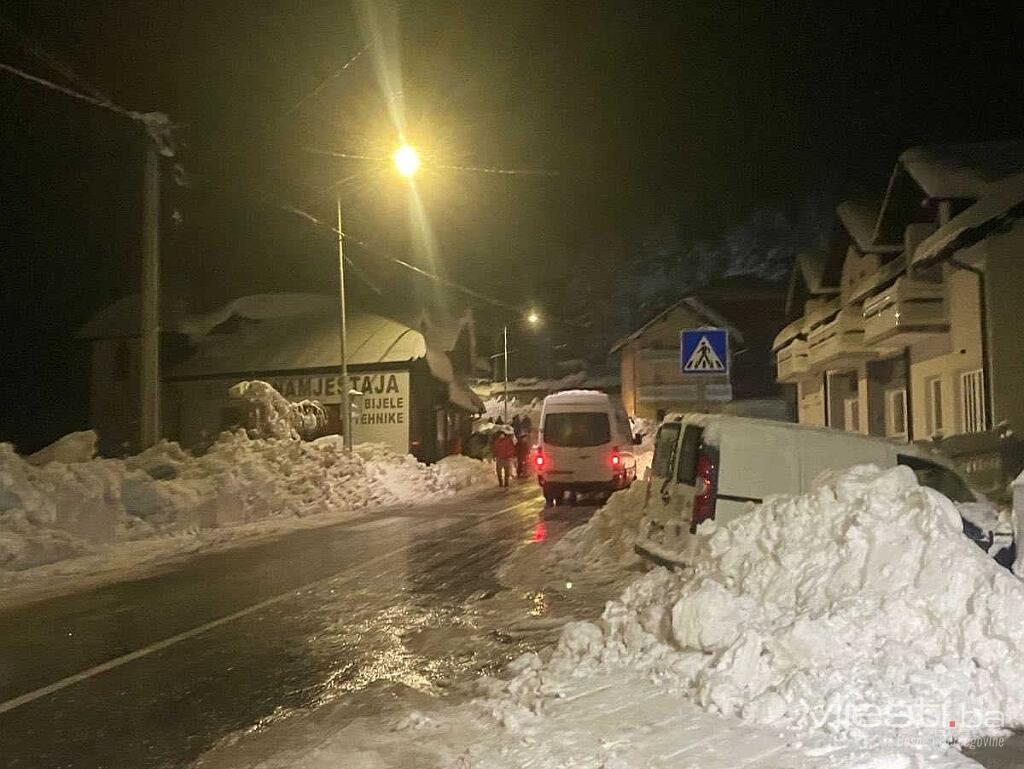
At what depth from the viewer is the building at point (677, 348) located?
190ft

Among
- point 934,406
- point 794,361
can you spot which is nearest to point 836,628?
point 934,406

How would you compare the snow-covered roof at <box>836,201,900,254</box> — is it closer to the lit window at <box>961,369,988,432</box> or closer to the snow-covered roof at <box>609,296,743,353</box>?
the lit window at <box>961,369,988,432</box>

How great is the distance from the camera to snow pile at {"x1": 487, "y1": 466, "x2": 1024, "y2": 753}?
518 cm

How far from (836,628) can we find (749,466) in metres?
3.27

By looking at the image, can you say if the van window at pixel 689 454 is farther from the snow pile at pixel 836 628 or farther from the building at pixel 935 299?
the building at pixel 935 299

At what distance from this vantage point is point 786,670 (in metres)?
5.48

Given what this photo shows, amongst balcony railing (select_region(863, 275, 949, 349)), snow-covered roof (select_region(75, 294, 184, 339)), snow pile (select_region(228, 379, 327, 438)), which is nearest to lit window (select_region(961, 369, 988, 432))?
balcony railing (select_region(863, 275, 949, 349))

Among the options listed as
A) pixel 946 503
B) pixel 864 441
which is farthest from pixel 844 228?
pixel 946 503

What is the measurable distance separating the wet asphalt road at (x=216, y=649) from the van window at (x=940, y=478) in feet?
14.5

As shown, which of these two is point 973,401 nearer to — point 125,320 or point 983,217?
point 983,217

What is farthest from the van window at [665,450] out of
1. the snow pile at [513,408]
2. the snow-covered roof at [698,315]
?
the snow-covered roof at [698,315]

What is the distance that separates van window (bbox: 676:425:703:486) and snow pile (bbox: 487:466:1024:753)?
1.87m

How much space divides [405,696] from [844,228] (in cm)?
2392

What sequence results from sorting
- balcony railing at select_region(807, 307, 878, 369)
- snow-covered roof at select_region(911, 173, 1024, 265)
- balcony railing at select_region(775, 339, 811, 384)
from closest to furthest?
snow-covered roof at select_region(911, 173, 1024, 265)
balcony railing at select_region(807, 307, 878, 369)
balcony railing at select_region(775, 339, 811, 384)
